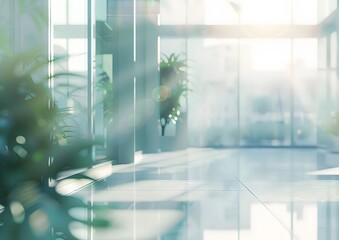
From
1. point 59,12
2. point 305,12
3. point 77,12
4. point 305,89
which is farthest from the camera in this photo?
point 305,89

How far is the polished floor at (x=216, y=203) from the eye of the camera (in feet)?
9.66

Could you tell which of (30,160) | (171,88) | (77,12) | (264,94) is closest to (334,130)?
(171,88)

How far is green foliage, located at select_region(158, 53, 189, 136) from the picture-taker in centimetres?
1272

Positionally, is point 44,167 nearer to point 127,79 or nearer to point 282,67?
point 127,79

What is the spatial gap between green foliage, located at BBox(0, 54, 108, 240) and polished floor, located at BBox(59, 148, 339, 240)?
0.33 feet

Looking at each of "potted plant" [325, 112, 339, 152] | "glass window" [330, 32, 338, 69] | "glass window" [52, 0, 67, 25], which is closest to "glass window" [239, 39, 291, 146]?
"glass window" [330, 32, 338, 69]

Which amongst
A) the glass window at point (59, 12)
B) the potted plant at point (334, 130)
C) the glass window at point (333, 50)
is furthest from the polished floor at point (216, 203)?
the glass window at point (333, 50)

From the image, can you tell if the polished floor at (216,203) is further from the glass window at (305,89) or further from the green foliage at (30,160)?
the glass window at (305,89)

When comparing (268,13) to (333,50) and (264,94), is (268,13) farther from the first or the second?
(264,94)

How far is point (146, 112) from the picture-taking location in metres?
12.1

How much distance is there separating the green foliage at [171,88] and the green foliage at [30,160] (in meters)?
11.6

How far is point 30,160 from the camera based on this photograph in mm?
971

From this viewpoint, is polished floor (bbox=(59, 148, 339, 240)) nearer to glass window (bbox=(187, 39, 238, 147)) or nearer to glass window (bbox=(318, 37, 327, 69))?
glass window (bbox=(318, 37, 327, 69))

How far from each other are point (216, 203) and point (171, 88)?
8.84 m
